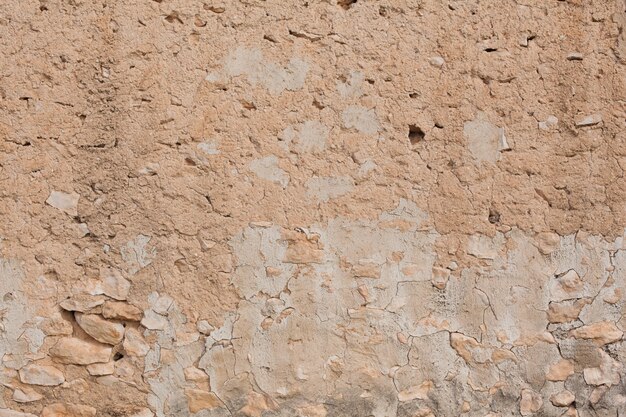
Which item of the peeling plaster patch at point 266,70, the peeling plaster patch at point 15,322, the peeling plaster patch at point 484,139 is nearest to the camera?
the peeling plaster patch at point 15,322

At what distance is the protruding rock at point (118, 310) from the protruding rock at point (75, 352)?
0.45 feet

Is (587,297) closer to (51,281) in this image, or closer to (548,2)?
(548,2)

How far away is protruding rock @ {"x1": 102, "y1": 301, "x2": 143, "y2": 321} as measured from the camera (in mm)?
2902

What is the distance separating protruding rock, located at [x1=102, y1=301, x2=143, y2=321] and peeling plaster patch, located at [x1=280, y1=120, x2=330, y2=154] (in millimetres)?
848

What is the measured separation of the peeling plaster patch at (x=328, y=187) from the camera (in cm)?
298

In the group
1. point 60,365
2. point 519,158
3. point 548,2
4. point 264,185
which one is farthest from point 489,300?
point 60,365

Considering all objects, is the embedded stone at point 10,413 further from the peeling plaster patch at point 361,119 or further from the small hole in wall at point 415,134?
the small hole in wall at point 415,134

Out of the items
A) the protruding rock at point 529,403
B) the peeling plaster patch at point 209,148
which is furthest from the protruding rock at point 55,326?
the protruding rock at point 529,403

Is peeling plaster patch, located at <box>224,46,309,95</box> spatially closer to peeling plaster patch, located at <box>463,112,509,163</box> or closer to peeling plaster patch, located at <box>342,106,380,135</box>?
peeling plaster patch, located at <box>342,106,380,135</box>

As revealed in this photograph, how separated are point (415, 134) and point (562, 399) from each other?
3.98 feet

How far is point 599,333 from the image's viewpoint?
3.11m

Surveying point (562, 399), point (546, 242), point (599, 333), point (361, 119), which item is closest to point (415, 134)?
point (361, 119)

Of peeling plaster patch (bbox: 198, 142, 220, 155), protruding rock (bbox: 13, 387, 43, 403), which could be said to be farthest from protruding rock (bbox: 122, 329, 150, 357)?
peeling plaster patch (bbox: 198, 142, 220, 155)

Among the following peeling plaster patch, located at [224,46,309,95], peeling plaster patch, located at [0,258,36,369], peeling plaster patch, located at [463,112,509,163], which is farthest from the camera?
peeling plaster patch, located at [463,112,509,163]
